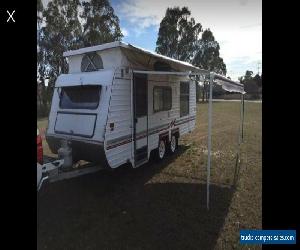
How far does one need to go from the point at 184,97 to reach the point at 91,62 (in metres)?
4.28

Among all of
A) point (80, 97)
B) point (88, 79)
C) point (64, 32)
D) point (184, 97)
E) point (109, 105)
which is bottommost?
point (109, 105)

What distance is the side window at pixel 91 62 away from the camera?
A: 21.9ft

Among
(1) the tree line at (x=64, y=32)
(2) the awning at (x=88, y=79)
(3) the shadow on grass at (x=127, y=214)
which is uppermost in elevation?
(1) the tree line at (x=64, y=32)

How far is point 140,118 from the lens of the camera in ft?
23.5

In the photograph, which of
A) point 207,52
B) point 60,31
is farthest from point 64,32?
point 207,52

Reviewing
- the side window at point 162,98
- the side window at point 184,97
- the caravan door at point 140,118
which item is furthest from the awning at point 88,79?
the side window at point 184,97

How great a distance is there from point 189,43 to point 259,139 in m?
A: 31.6

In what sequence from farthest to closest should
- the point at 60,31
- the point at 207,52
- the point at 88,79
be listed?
the point at 207,52 < the point at 60,31 < the point at 88,79

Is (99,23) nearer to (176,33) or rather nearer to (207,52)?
(176,33)

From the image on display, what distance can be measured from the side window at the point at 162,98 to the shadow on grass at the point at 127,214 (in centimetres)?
202

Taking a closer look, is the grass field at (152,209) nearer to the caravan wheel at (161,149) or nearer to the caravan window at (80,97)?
the caravan wheel at (161,149)

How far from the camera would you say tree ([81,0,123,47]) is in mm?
27344
